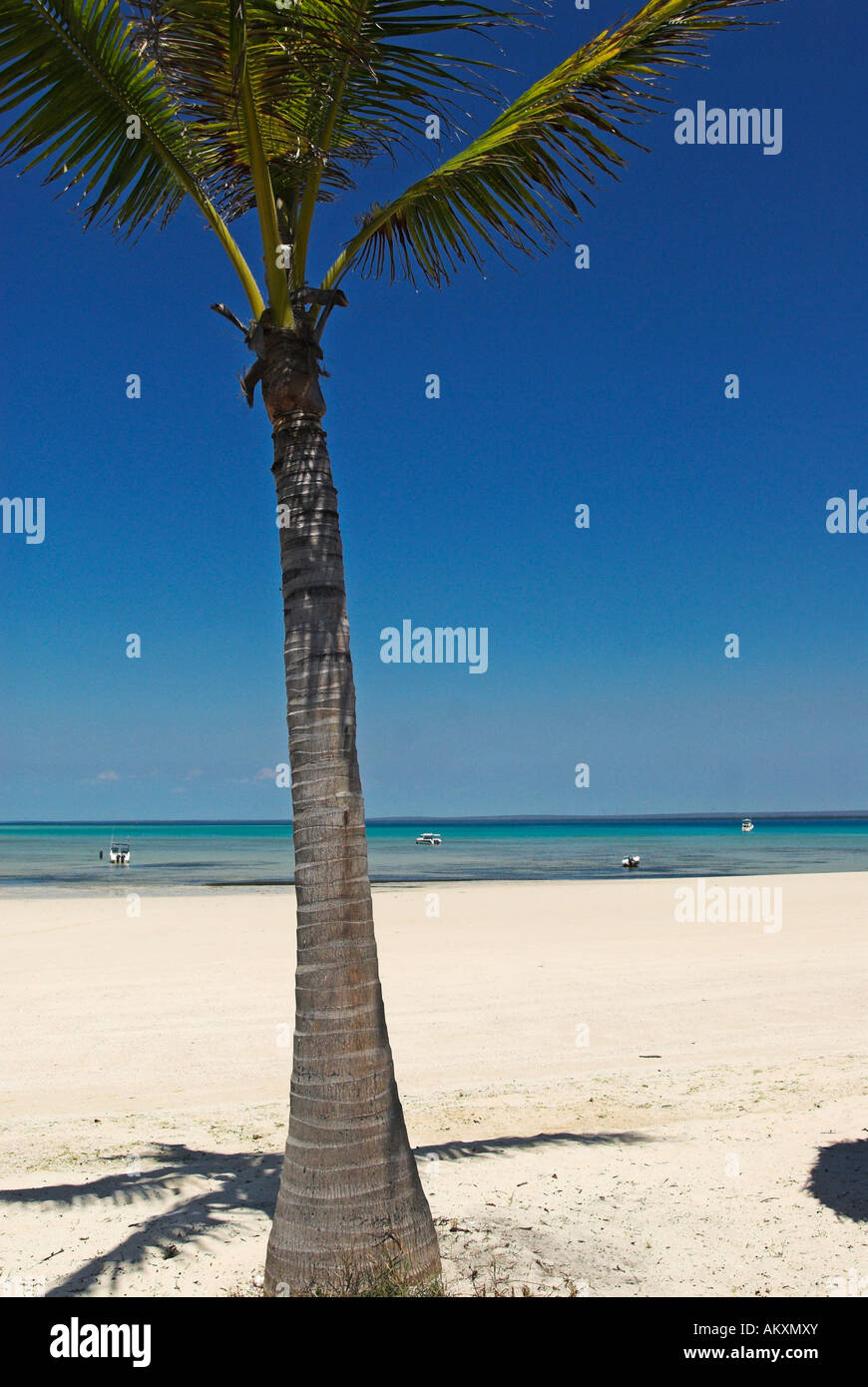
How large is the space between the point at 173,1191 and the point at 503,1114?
2.97m

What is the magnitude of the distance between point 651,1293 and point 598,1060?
533cm

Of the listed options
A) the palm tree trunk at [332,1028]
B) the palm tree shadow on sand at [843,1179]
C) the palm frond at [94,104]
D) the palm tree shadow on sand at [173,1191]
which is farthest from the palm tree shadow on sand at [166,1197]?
the palm frond at [94,104]

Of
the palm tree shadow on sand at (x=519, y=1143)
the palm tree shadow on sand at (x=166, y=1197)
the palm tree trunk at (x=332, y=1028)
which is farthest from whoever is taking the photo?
the palm tree shadow on sand at (x=519, y=1143)

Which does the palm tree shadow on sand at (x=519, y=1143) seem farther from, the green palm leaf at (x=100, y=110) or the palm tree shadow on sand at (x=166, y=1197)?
the green palm leaf at (x=100, y=110)

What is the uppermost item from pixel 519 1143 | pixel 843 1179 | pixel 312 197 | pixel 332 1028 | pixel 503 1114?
pixel 312 197

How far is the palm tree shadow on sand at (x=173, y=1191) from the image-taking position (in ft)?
16.5

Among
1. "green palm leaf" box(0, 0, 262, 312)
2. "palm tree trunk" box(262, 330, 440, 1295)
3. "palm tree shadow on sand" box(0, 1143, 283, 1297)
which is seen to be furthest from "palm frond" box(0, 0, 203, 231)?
"palm tree shadow on sand" box(0, 1143, 283, 1297)

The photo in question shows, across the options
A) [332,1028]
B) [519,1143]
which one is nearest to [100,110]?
[332,1028]

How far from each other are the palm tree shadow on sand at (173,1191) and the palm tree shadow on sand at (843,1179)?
4.19 ft

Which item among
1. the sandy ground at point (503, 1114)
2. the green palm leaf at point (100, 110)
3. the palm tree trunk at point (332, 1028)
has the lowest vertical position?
the sandy ground at point (503, 1114)

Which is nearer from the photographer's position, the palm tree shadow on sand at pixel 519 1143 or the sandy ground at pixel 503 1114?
the sandy ground at pixel 503 1114

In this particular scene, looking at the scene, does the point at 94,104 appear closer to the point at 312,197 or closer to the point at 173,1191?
the point at 312,197

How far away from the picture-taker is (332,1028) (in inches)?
172
